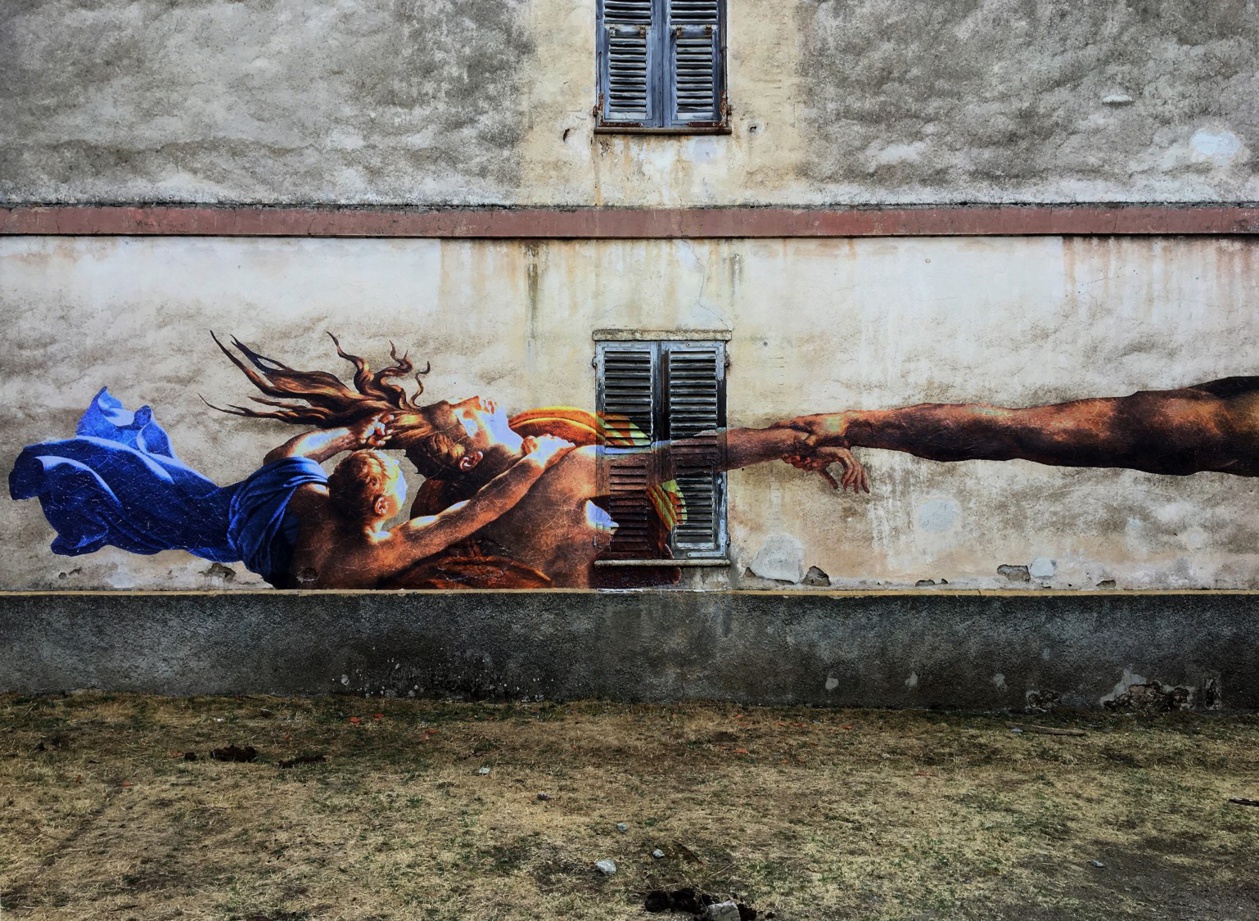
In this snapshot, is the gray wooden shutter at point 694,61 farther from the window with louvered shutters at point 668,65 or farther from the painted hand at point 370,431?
the painted hand at point 370,431

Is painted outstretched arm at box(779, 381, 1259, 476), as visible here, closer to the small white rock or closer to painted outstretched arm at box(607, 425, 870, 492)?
painted outstretched arm at box(607, 425, 870, 492)

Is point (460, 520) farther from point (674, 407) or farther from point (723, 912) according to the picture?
point (723, 912)

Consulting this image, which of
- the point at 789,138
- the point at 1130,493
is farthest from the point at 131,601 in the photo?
the point at 1130,493

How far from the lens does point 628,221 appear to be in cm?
755

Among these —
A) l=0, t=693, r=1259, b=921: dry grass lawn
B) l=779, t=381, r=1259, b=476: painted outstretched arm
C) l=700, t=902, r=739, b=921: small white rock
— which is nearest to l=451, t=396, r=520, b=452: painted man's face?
l=0, t=693, r=1259, b=921: dry grass lawn

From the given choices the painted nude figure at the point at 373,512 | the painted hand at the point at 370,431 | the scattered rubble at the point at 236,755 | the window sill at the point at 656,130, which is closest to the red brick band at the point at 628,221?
the window sill at the point at 656,130

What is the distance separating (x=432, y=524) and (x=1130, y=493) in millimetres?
4878

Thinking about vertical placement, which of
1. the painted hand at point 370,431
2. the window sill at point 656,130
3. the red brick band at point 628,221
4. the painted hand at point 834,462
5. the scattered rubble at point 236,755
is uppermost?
the window sill at point 656,130

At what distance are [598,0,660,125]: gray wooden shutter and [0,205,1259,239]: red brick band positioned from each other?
0.71m

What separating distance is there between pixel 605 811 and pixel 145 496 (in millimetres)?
4085

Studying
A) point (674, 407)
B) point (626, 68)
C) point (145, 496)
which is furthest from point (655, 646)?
point (626, 68)

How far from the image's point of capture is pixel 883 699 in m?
7.45

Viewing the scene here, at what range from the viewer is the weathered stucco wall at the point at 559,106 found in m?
7.51

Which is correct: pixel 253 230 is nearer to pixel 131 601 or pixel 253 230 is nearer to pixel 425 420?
pixel 425 420
